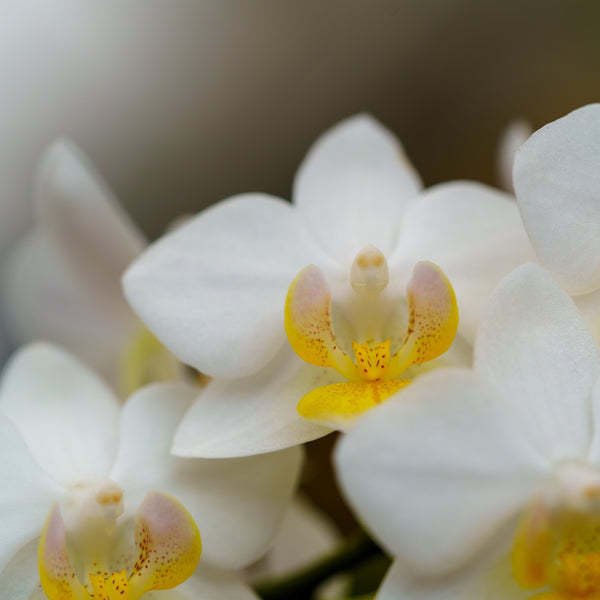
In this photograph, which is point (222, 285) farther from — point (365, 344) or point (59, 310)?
point (59, 310)

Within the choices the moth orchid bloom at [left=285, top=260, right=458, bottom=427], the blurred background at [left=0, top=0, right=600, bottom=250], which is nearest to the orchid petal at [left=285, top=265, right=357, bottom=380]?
the moth orchid bloom at [left=285, top=260, right=458, bottom=427]

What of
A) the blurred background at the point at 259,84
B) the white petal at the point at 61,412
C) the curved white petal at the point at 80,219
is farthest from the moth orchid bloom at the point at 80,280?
the blurred background at the point at 259,84

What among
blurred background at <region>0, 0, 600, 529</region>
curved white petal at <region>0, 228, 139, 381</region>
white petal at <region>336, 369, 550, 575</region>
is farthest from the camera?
blurred background at <region>0, 0, 600, 529</region>

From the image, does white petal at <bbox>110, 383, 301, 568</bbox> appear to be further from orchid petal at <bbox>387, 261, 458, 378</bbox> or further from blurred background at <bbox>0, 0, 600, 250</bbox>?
blurred background at <bbox>0, 0, 600, 250</bbox>

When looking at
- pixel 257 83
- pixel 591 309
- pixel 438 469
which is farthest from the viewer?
pixel 257 83

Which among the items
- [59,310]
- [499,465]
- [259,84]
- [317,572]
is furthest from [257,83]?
[499,465]

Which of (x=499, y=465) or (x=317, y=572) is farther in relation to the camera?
(x=317, y=572)
